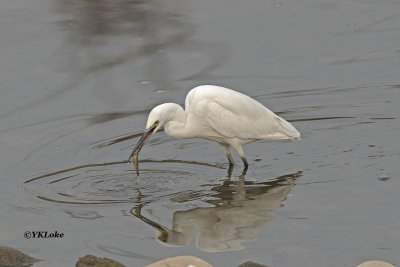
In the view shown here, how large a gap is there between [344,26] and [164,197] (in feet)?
20.3

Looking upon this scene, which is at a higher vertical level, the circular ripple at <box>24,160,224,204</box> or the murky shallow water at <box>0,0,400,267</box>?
the murky shallow water at <box>0,0,400,267</box>

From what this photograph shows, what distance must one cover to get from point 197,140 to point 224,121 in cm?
106

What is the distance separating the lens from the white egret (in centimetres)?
1060

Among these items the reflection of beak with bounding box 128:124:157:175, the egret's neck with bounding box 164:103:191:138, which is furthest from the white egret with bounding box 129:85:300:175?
the reflection of beak with bounding box 128:124:157:175

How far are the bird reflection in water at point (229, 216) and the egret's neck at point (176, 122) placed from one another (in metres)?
0.68

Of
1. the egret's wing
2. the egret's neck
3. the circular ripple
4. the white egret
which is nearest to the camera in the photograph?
the circular ripple

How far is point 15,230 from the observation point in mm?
9039

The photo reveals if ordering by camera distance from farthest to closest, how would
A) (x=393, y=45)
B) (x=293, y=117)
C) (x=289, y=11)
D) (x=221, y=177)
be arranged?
(x=289, y=11) → (x=393, y=45) → (x=293, y=117) → (x=221, y=177)

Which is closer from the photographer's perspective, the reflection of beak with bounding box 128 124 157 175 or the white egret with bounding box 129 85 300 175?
the reflection of beak with bounding box 128 124 157 175

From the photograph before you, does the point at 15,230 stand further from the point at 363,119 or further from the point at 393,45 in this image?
the point at 393,45

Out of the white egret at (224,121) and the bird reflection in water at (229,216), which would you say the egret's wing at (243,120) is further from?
the bird reflection in water at (229,216)

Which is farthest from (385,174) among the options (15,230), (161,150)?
(15,230)

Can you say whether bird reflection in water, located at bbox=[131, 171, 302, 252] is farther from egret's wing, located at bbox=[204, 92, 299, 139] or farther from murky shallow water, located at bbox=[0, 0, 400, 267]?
egret's wing, located at bbox=[204, 92, 299, 139]

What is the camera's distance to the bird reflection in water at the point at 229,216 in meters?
8.68
